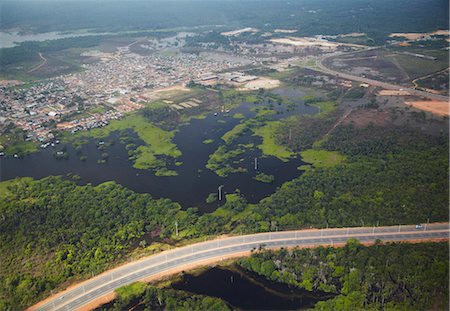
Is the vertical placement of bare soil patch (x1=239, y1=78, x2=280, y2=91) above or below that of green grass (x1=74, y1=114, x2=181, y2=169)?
above

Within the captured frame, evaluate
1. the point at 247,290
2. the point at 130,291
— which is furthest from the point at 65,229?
the point at 247,290

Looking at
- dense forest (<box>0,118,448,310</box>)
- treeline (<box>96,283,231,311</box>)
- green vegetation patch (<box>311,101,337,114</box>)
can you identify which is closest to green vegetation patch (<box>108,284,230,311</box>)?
treeline (<box>96,283,231,311</box>)

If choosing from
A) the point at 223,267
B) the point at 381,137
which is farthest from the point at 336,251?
the point at 381,137

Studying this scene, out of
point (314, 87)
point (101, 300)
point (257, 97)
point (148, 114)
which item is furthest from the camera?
point (314, 87)

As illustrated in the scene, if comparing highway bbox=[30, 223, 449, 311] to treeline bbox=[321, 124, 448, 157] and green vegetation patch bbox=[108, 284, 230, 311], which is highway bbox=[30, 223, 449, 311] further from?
treeline bbox=[321, 124, 448, 157]

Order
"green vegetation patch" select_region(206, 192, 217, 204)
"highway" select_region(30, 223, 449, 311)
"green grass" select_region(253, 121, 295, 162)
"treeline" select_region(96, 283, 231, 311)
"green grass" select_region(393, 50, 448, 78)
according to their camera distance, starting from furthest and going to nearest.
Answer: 1. "green grass" select_region(393, 50, 448, 78)
2. "green grass" select_region(253, 121, 295, 162)
3. "green vegetation patch" select_region(206, 192, 217, 204)
4. "highway" select_region(30, 223, 449, 311)
5. "treeline" select_region(96, 283, 231, 311)

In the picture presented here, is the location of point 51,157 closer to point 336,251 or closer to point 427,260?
point 336,251

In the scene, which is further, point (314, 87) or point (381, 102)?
point (314, 87)

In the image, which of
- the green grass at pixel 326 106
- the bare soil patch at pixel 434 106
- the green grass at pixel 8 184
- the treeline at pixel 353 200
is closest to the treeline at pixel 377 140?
the treeline at pixel 353 200
